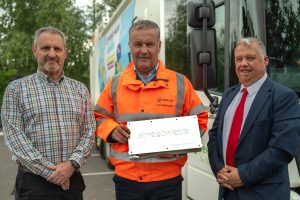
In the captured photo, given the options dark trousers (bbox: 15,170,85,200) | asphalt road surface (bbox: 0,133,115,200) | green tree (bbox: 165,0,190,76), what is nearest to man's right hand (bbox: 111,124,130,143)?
dark trousers (bbox: 15,170,85,200)

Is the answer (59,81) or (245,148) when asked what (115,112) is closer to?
(59,81)

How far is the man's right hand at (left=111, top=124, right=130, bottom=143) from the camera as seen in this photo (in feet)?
8.41

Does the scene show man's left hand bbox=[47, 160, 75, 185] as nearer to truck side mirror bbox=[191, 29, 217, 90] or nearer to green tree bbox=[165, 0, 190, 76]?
truck side mirror bbox=[191, 29, 217, 90]

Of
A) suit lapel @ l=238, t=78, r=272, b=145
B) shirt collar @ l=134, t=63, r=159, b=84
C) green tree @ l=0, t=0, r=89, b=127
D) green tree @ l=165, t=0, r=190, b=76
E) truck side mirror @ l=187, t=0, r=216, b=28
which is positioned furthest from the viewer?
green tree @ l=0, t=0, r=89, b=127

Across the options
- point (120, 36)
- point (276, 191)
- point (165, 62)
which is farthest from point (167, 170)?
point (120, 36)

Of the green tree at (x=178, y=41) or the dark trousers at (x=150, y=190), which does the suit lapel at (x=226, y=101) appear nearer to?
the dark trousers at (x=150, y=190)

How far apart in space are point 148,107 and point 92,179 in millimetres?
5417

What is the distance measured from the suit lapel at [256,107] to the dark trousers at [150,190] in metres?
0.58

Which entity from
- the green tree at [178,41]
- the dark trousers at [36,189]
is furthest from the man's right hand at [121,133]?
the green tree at [178,41]

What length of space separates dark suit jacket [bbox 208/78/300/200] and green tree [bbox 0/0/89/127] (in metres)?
18.6

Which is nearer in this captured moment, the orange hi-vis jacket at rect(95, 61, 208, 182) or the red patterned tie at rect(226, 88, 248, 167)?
the red patterned tie at rect(226, 88, 248, 167)

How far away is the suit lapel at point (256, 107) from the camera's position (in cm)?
231

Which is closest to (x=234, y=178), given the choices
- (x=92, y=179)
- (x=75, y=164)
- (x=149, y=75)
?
(x=149, y=75)

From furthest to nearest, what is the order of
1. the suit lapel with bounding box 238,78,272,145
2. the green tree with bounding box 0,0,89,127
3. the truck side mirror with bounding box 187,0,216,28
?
the green tree with bounding box 0,0,89,127 → the truck side mirror with bounding box 187,0,216,28 → the suit lapel with bounding box 238,78,272,145
